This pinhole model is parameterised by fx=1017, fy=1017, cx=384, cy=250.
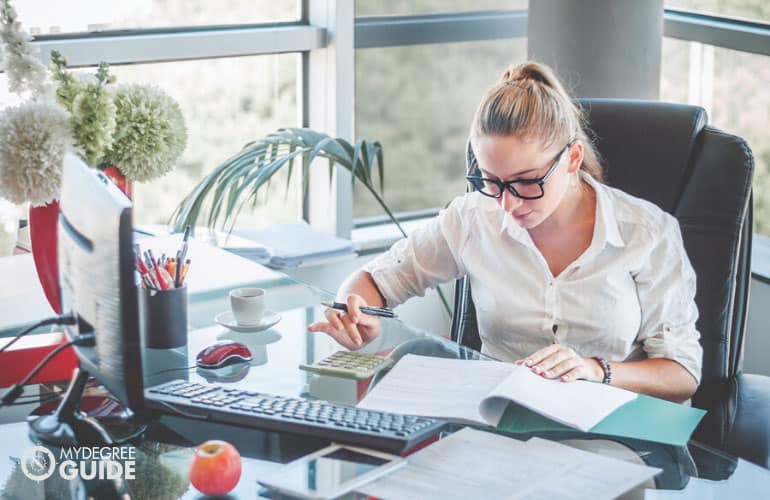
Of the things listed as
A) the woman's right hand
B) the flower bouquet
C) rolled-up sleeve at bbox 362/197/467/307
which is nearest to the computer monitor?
the flower bouquet

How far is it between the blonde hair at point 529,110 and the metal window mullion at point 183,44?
46.2 inches

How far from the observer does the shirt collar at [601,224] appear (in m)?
1.84

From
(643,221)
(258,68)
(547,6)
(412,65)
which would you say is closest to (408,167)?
(412,65)

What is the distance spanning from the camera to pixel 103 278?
1.24 meters

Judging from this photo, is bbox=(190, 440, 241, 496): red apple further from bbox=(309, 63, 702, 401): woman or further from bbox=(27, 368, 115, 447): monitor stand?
bbox=(309, 63, 702, 401): woman

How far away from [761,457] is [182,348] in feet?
3.16

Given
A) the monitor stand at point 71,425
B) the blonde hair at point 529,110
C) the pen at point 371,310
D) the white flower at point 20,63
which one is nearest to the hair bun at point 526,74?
the blonde hair at point 529,110

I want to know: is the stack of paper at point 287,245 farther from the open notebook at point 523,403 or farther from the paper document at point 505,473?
the paper document at point 505,473

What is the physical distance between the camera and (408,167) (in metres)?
3.34

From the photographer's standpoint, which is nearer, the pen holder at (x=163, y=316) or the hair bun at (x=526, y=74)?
the pen holder at (x=163, y=316)

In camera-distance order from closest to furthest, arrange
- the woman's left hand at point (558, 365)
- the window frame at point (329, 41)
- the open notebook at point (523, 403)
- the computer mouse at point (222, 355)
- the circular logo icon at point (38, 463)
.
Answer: the circular logo icon at point (38, 463), the open notebook at point (523, 403), the woman's left hand at point (558, 365), the computer mouse at point (222, 355), the window frame at point (329, 41)

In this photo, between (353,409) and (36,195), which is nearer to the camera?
(353,409)

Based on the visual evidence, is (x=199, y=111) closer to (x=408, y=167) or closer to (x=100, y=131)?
(x=408, y=167)

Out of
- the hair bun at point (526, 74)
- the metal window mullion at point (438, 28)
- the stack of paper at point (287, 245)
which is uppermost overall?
the metal window mullion at point (438, 28)
